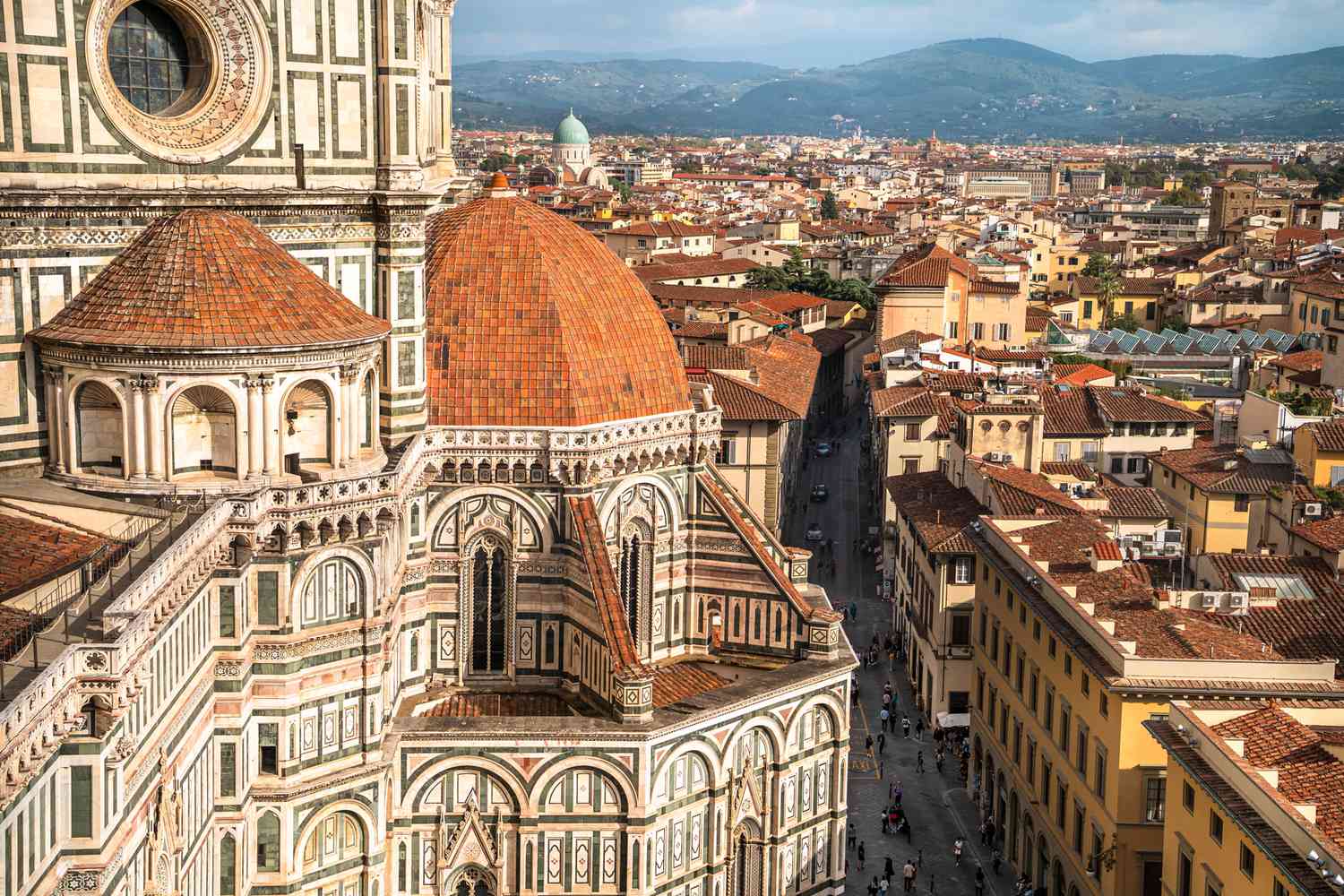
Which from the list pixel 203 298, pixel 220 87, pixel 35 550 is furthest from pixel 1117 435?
pixel 35 550

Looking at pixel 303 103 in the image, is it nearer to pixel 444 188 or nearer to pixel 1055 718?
pixel 444 188

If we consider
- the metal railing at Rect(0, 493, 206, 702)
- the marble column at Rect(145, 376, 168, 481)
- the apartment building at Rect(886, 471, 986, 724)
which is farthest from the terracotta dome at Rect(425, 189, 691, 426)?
the apartment building at Rect(886, 471, 986, 724)

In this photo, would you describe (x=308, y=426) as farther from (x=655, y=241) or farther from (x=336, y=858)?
(x=655, y=241)

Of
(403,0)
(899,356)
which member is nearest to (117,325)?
(403,0)

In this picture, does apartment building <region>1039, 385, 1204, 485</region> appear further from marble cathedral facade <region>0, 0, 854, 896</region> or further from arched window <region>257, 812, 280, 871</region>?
arched window <region>257, 812, 280, 871</region>

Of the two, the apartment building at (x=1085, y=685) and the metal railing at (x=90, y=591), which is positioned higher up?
the metal railing at (x=90, y=591)

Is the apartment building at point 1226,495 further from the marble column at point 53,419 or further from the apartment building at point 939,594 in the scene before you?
the marble column at point 53,419

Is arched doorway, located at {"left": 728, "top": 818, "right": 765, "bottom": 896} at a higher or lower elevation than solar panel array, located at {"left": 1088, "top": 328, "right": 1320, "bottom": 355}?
lower

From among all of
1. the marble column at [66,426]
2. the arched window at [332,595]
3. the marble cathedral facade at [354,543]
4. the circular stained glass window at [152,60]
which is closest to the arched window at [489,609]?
the marble cathedral facade at [354,543]
